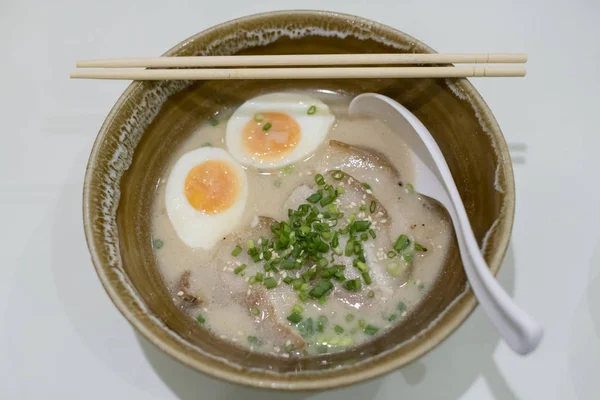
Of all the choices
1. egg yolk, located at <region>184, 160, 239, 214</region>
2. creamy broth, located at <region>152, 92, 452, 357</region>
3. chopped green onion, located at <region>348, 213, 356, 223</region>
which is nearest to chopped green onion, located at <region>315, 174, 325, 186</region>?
creamy broth, located at <region>152, 92, 452, 357</region>

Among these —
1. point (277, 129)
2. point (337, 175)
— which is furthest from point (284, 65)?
point (337, 175)

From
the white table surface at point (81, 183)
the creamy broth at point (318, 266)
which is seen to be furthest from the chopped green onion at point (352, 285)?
the white table surface at point (81, 183)

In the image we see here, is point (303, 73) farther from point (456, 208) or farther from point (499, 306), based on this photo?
point (499, 306)

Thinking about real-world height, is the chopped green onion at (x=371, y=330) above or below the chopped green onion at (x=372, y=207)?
below

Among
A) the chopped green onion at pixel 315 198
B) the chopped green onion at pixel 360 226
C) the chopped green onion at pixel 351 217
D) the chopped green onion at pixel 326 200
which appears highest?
the chopped green onion at pixel 315 198

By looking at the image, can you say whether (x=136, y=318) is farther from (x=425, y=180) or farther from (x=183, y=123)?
(x=425, y=180)

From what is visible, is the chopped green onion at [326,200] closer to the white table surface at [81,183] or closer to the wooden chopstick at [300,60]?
the wooden chopstick at [300,60]

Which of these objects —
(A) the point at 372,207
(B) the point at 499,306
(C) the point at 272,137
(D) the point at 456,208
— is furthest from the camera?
(C) the point at 272,137
